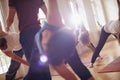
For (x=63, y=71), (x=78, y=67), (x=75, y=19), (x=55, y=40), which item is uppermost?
(x=55, y=40)

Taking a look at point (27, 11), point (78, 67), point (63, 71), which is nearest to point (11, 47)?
point (27, 11)

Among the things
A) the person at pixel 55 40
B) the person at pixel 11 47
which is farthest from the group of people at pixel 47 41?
the person at pixel 11 47

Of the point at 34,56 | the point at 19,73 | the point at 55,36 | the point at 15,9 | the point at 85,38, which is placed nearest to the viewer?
the point at 55,36

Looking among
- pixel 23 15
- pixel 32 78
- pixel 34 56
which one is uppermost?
pixel 23 15

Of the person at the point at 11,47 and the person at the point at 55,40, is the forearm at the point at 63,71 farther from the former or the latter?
the person at the point at 11,47

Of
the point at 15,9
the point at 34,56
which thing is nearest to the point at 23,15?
the point at 15,9

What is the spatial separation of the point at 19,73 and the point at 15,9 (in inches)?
112

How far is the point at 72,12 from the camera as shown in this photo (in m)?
6.54

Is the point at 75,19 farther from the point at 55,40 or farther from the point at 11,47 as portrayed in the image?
the point at 55,40

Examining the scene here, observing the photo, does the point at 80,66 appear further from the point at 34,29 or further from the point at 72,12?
the point at 72,12

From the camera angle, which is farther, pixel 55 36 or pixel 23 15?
pixel 23 15

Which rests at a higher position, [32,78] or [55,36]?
[55,36]

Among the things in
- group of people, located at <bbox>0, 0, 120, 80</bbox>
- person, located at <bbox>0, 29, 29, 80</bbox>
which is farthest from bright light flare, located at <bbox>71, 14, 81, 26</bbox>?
person, located at <bbox>0, 29, 29, 80</bbox>

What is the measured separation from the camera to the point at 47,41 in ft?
2.39
